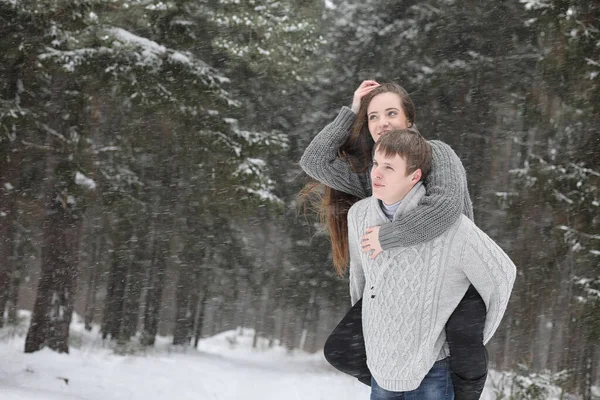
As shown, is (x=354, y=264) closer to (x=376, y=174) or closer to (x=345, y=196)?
(x=345, y=196)

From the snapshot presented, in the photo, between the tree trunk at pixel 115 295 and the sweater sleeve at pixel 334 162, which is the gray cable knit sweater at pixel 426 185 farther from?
the tree trunk at pixel 115 295

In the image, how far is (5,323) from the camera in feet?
44.5

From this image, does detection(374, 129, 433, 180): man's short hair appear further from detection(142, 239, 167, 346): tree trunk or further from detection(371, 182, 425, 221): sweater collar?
Answer: detection(142, 239, 167, 346): tree trunk

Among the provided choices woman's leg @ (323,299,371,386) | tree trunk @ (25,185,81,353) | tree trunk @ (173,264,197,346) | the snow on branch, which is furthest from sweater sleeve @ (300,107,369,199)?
tree trunk @ (173,264,197,346)

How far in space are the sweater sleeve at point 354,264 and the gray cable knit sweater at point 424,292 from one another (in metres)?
0.23

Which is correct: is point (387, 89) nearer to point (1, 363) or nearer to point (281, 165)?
point (1, 363)

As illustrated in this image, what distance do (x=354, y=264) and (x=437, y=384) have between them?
1.86ft

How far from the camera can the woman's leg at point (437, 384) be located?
2105 millimetres

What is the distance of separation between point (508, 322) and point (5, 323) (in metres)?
10.8

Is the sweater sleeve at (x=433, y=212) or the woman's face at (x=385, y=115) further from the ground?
the woman's face at (x=385, y=115)

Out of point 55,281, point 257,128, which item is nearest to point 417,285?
point 55,281

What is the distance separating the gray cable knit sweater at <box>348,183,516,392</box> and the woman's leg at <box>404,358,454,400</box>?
40 millimetres

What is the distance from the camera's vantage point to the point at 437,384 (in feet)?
6.92

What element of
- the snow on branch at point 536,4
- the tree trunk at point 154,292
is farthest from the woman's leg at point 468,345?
the tree trunk at point 154,292
